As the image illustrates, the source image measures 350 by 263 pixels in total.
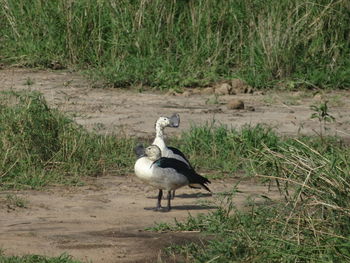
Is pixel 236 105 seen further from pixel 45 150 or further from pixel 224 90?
pixel 45 150

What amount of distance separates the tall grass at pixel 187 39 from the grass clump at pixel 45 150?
3394mm

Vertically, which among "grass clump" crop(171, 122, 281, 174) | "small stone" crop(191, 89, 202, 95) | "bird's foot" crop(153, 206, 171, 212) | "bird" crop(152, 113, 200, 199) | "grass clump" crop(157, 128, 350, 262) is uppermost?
"grass clump" crop(157, 128, 350, 262)

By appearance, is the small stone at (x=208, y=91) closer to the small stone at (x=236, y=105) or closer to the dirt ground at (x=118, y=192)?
the dirt ground at (x=118, y=192)

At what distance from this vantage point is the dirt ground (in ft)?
22.9

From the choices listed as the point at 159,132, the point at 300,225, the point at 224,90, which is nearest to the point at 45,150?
the point at 159,132

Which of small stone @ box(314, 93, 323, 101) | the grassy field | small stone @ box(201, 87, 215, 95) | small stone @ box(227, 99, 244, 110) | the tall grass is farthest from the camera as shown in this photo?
the tall grass

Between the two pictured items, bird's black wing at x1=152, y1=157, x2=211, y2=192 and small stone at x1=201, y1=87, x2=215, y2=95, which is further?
small stone at x1=201, y1=87, x2=215, y2=95

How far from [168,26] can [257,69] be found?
137cm

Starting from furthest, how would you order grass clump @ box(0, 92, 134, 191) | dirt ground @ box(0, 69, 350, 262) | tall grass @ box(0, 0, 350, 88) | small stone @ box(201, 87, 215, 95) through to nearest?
1. tall grass @ box(0, 0, 350, 88)
2. small stone @ box(201, 87, 215, 95)
3. grass clump @ box(0, 92, 134, 191)
4. dirt ground @ box(0, 69, 350, 262)

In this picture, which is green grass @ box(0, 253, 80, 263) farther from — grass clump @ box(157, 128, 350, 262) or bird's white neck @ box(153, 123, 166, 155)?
bird's white neck @ box(153, 123, 166, 155)

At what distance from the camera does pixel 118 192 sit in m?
8.70

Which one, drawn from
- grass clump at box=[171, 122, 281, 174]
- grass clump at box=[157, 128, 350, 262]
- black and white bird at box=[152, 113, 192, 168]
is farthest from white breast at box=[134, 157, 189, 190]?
grass clump at box=[171, 122, 281, 174]

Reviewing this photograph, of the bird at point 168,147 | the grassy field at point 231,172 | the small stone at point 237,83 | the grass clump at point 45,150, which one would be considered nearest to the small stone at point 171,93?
the small stone at point 237,83

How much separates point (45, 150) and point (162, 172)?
5.21 ft
